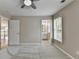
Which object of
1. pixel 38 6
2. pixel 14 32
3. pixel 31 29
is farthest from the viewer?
pixel 31 29

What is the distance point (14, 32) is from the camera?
Result: 10.9 m

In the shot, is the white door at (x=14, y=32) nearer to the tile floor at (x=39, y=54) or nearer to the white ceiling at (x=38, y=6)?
the white ceiling at (x=38, y=6)

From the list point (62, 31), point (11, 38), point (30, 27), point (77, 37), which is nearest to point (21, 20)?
point (30, 27)

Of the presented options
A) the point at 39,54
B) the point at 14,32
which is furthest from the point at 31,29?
the point at 39,54

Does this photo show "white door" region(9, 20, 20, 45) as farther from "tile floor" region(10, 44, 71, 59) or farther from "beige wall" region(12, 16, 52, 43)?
"tile floor" region(10, 44, 71, 59)

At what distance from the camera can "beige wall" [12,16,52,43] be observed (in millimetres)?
11250

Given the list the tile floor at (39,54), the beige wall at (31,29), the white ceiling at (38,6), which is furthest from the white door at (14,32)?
the tile floor at (39,54)

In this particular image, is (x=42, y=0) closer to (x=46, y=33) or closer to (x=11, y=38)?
(x=11, y=38)

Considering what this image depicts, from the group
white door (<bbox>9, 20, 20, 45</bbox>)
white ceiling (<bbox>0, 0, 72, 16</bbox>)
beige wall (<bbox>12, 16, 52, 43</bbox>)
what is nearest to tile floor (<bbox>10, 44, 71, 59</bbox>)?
white ceiling (<bbox>0, 0, 72, 16</bbox>)

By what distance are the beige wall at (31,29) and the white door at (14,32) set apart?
19.4 inches

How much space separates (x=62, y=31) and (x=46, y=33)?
333 inches

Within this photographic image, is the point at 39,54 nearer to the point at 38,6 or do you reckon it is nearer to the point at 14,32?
the point at 38,6

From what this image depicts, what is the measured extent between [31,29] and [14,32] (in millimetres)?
1448

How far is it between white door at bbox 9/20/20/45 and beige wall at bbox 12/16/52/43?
0.49 metres
